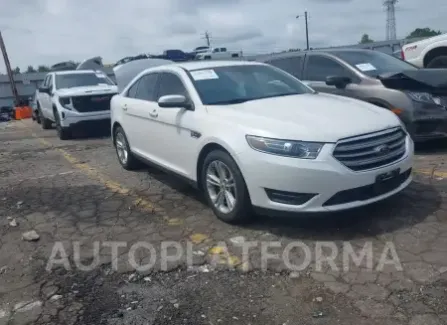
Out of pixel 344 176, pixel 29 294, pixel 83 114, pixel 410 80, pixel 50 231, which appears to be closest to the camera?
pixel 29 294

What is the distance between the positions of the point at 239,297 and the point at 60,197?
3.37 meters

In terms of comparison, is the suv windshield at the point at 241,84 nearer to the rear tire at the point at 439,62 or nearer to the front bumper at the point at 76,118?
the rear tire at the point at 439,62

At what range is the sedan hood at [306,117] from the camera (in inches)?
149

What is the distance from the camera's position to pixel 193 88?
4816mm

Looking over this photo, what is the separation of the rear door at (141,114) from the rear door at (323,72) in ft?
9.29

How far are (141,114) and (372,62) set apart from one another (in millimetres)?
3711

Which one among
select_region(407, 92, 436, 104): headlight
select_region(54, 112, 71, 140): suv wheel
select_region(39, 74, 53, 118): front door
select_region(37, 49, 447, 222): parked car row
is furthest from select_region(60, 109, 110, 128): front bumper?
select_region(407, 92, 436, 104): headlight

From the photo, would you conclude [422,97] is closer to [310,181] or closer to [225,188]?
[310,181]

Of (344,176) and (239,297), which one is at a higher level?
(344,176)

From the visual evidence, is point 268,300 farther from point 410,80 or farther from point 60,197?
point 410,80

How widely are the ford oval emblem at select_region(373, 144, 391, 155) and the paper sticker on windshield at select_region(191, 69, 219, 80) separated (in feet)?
6.48

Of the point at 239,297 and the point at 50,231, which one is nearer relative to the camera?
the point at 239,297

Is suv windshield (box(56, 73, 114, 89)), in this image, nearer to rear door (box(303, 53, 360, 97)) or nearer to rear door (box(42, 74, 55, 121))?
rear door (box(42, 74, 55, 121))

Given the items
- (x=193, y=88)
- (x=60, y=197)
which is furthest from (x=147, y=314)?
(x=60, y=197)
